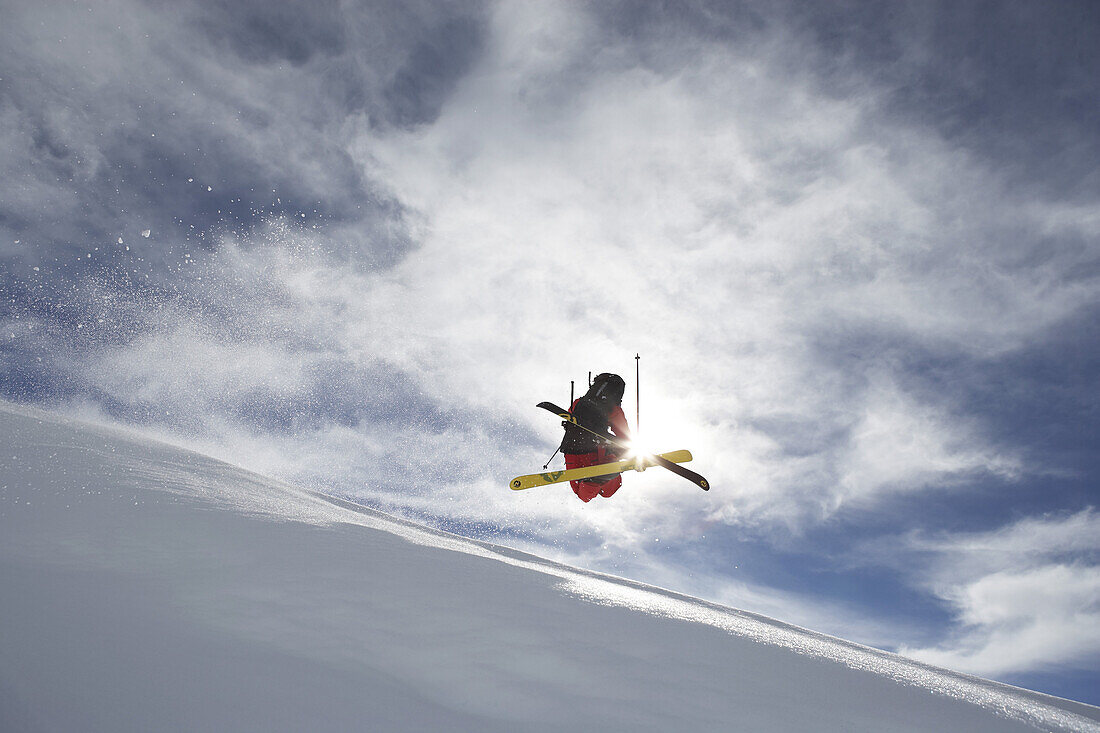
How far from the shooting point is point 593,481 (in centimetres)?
1177

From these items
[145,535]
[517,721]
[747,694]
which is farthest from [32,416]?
[747,694]

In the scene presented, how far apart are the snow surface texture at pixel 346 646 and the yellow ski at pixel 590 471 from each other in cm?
191

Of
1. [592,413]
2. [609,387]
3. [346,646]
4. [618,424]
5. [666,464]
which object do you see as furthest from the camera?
[609,387]

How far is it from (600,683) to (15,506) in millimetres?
10397

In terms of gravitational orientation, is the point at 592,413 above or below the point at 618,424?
above

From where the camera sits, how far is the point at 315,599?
725cm

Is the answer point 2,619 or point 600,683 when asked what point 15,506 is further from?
point 600,683

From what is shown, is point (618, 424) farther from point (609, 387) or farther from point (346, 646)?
point (346, 646)

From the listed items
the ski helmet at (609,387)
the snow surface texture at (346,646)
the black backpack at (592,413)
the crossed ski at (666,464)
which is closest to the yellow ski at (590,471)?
the crossed ski at (666,464)

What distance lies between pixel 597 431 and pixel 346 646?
267 inches

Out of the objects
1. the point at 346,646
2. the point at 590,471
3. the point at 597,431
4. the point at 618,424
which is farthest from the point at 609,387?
the point at 346,646

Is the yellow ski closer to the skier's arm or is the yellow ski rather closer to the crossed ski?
the crossed ski

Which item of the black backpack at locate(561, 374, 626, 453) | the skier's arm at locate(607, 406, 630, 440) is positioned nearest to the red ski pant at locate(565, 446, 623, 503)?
the black backpack at locate(561, 374, 626, 453)

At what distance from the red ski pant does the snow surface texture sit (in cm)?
205
